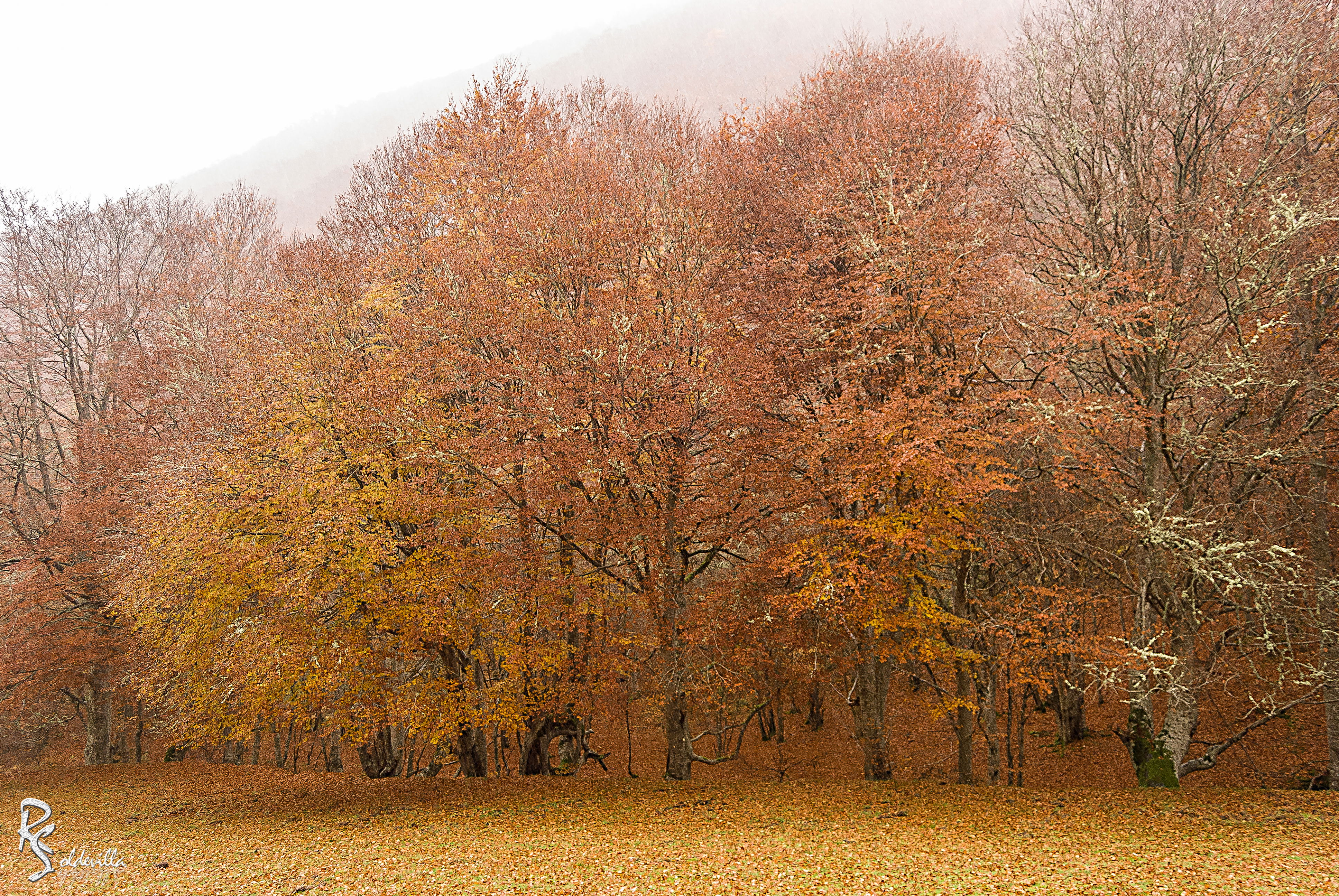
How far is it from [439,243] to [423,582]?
703 centimetres

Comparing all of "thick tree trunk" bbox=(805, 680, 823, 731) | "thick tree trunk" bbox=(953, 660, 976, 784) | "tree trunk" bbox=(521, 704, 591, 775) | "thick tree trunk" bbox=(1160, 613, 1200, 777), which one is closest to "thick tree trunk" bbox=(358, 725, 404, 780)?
"tree trunk" bbox=(521, 704, 591, 775)

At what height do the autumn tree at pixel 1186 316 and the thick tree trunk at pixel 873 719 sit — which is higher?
the autumn tree at pixel 1186 316

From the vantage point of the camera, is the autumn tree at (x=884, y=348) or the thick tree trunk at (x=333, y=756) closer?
the autumn tree at (x=884, y=348)

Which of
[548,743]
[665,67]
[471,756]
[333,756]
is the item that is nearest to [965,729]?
[548,743]

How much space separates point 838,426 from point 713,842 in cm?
608

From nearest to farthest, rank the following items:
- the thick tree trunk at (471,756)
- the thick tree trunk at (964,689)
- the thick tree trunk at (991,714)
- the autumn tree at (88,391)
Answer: the thick tree trunk at (964,689)
the thick tree trunk at (991,714)
the thick tree trunk at (471,756)
the autumn tree at (88,391)

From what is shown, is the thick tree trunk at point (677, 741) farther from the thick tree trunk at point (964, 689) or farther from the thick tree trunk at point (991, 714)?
the thick tree trunk at point (991, 714)

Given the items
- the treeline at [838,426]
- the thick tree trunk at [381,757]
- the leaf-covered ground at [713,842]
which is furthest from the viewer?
the thick tree trunk at [381,757]

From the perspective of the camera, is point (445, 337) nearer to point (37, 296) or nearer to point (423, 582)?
point (423, 582)

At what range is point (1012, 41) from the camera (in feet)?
54.5

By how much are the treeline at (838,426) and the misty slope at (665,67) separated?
47.0 meters

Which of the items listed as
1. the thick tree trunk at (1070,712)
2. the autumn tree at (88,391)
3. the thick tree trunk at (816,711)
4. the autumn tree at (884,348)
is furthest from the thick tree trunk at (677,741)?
the autumn tree at (88,391)

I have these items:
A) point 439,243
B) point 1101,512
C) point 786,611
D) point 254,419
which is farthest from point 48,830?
point 1101,512

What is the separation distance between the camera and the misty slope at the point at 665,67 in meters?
72.1
